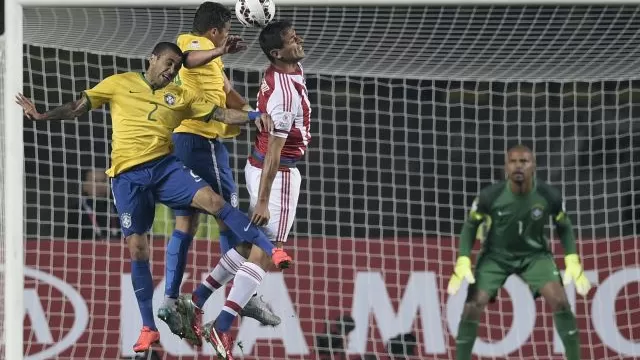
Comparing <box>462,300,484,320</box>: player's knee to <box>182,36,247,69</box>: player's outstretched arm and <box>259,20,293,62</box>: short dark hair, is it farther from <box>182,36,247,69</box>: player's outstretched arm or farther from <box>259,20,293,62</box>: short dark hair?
<box>182,36,247,69</box>: player's outstretched arm

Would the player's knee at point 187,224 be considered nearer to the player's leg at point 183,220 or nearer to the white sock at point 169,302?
the player's leg at point 183,220

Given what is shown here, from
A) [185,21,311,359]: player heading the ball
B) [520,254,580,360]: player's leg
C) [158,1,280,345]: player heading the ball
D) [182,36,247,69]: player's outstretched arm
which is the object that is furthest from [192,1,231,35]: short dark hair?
[520,254,580,360]: player's leg

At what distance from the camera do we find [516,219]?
1053 centimetres

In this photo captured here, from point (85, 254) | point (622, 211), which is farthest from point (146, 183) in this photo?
point (622, 211)

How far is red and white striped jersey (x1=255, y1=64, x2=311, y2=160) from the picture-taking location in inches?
347

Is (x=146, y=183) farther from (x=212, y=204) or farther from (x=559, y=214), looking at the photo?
(x=559, y=214)

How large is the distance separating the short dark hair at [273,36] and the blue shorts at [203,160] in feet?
2.52

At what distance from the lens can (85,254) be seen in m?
11.5

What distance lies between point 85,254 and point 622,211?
404 centimetres

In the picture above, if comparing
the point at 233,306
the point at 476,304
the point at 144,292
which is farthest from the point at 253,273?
the point at 476,304

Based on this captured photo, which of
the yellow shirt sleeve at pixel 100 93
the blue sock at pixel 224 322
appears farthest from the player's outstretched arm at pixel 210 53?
the blue sock at pixel 224 322

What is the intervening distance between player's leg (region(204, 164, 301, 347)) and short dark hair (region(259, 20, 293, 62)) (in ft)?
2.33

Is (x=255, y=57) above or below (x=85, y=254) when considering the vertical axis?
above

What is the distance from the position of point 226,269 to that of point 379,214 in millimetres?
2789
